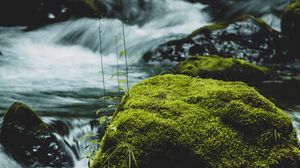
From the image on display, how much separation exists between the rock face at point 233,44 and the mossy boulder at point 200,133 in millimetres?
8238

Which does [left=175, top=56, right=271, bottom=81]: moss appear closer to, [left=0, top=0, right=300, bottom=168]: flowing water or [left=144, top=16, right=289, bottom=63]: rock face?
[left=0, top=0, right=300, bottom=168]: flowing water

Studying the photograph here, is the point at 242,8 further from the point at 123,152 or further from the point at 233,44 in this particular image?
the point at 123,152

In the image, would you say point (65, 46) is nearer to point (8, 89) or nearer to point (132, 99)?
point (8, 89)

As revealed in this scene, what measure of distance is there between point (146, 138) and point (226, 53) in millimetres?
9195

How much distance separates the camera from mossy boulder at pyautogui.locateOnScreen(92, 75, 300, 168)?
284 centimetres

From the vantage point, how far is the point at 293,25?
12.0 metres

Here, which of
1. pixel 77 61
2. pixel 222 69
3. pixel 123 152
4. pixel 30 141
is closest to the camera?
pixel 123 152

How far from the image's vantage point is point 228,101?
3230 millimetres

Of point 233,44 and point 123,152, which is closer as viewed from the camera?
point 123,152

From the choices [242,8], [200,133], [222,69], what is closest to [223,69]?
[222,69]

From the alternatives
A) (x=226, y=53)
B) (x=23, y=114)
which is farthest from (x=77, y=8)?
(x=23, y=114)

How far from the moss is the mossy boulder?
455 centimetres

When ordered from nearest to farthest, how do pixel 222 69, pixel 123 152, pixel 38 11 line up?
pixel 123 152 → pixel 222 69 → pixel 38 11

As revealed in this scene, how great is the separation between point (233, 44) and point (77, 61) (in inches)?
186
